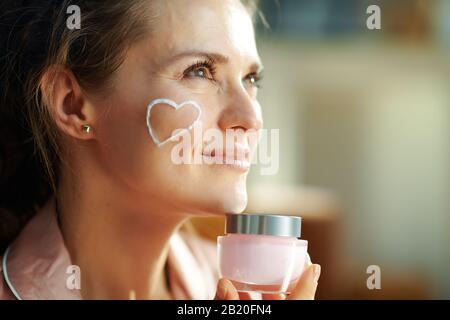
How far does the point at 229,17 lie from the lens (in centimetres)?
74

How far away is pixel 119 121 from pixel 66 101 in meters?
0.08

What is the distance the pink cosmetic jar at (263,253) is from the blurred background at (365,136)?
2.33ft

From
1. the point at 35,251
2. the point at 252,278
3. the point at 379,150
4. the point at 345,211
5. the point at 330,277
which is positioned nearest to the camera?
the point at 252,278

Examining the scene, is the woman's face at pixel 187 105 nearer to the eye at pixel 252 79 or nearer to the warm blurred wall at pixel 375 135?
the eye at pixel 252 79

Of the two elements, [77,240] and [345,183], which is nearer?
[77,240]

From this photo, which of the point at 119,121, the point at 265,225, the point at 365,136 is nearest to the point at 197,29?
the point at 119,121

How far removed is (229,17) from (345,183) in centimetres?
99

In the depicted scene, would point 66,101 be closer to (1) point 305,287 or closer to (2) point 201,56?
(2) point 201,56

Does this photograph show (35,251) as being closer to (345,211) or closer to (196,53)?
(196,53)

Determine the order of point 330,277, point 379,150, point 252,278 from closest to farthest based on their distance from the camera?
point 252,278, point 330,277, point 379,150

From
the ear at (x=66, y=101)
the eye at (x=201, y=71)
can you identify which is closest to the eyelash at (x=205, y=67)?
the eye at (x=201, y=71)

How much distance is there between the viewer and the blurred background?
57.7 inches

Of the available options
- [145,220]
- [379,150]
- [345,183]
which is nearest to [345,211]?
[345,183]

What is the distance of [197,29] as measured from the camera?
28.0 inches
